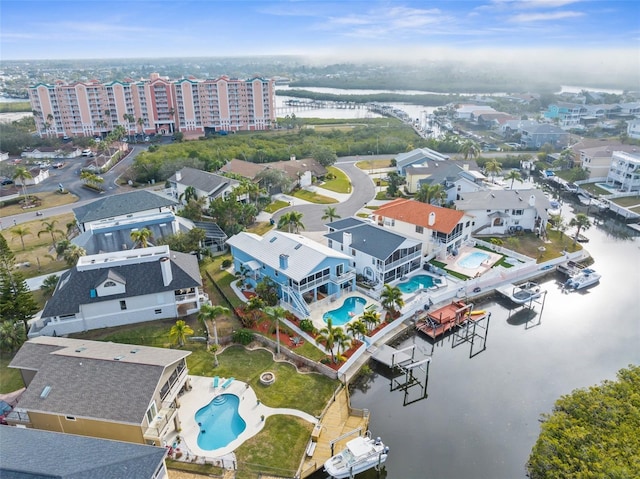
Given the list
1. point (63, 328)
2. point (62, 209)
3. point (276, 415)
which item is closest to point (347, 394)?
point (276, 415)

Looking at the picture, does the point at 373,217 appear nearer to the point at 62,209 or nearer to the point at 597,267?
the point at 597,267

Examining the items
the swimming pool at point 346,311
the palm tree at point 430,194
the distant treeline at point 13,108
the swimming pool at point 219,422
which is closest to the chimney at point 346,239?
the swimming pool at point 346,311

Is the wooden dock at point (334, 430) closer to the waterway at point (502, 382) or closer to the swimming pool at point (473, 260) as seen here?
the waterway at point (502, 382)

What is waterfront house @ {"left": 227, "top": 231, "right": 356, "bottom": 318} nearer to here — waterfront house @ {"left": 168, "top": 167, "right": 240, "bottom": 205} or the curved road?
the curved road

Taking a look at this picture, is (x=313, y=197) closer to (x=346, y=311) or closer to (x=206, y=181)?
(x=206, y=181)

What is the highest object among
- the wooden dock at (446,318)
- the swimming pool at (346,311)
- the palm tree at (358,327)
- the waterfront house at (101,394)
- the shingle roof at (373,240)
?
the shingle roof at (373,240)

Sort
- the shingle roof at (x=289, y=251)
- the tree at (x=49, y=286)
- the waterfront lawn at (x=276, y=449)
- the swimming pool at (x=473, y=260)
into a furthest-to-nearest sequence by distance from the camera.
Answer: the swimming pool at (x=473, y=260) < the tree at (x=49, y=286) < the shingle roof at (x=289, y=251) < the waterfront lawn at (x=276, y=449)
